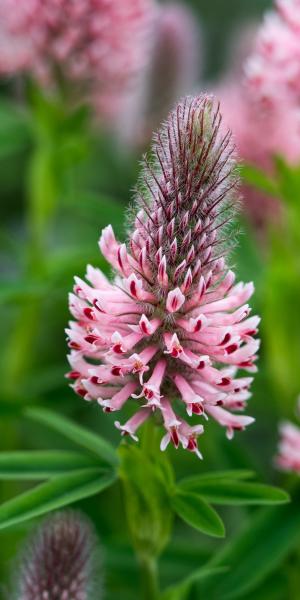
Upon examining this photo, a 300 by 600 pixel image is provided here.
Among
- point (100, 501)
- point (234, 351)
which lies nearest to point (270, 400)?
point (100, 501)

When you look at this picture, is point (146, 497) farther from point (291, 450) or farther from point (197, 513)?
point (291, 450)

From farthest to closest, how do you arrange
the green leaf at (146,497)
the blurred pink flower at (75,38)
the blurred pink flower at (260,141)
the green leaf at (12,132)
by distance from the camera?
the blurred pink flower at (260,141) < the green leaf at (12,132) < the blurred pink flower at (75,38) < the green leaf at (146,497)

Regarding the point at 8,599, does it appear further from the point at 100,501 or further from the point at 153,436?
the point at 100,501

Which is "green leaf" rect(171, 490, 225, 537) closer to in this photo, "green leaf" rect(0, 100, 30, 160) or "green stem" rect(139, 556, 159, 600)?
"green stem" rect(139, 556, 159, 600)

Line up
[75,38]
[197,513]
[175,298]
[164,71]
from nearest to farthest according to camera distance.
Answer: [175,298]
[197,513]
[75,38]
[164,71]

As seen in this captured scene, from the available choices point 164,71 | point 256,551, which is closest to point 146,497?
point 256,551

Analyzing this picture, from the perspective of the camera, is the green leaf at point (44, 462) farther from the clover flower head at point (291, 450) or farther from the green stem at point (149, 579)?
the clover flower head at point (291, 450)

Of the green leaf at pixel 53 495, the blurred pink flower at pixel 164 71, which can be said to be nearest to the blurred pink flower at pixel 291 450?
the green leaf at pixel 53 495
